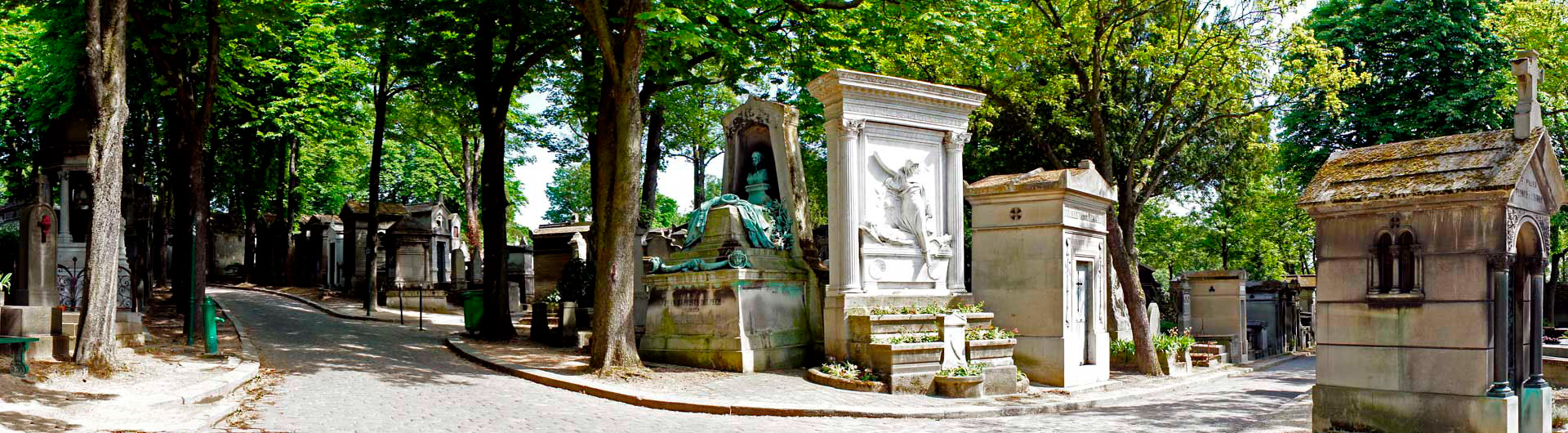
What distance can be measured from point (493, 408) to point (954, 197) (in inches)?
274

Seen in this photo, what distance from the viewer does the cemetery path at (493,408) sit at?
9.45m

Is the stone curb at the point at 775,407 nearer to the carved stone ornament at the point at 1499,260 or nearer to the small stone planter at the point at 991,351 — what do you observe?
the small stone planter at the point at 991,351

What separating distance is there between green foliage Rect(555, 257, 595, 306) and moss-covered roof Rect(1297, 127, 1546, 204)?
12525 millimetres

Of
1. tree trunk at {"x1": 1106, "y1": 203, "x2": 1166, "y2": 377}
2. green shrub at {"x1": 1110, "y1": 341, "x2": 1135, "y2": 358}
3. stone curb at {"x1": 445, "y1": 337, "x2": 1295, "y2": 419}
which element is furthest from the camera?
green shrub at {"x1": 1110, "y1": 341, "x2": 1135, "y2": 358}

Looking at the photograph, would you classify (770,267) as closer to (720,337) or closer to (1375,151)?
(720,337)

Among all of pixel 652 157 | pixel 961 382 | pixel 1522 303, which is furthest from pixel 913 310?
pixel 652 157

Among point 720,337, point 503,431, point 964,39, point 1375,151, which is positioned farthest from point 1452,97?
point 503,431

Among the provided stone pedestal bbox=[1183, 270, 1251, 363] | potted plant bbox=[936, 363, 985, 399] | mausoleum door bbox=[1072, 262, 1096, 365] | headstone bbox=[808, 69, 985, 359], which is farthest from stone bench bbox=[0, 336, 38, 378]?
stone pedestal bbox=[1183, 270, 1251, 363]

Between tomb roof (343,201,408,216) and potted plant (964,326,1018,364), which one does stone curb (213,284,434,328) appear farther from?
potted plant (964,326,1018,364)

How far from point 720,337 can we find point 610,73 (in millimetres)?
3673

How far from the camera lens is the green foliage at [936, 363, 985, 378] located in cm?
1221

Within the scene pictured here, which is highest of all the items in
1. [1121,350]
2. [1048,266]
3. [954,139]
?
[954,139]

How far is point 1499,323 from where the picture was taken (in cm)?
821

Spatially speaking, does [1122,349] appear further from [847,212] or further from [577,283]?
[577,283]
